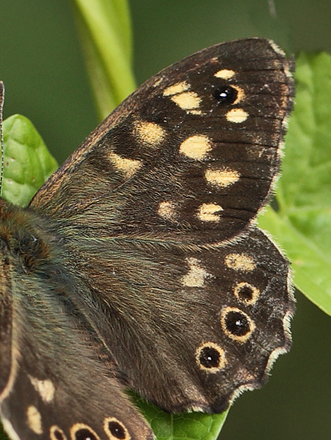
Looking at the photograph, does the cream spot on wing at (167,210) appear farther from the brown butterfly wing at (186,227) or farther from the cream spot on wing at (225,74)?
the cream spot on wing at (225,74)

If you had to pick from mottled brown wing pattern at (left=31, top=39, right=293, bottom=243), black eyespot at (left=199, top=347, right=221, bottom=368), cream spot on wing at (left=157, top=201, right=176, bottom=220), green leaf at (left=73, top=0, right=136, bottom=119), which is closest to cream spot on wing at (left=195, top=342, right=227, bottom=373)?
black eyespot at (left=199, top=347, right=221, bottom=368)

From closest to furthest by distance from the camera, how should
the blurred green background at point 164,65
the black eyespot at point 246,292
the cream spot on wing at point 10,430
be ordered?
the cream spot on wing at point 10,430 < the black eyespot at point 246,292 < the blurred green background at point 164,65

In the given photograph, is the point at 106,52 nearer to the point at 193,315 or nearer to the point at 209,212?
the point at 209,212

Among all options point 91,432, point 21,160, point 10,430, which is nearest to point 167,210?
point 21,160

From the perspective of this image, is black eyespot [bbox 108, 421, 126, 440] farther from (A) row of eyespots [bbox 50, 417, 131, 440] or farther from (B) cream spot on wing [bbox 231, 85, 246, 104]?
(B) cream spot on wing [bbox 231, 85, 246, 104]

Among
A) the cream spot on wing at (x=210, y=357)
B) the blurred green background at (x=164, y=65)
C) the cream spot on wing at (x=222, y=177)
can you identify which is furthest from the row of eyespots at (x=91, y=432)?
the blurred green background at (x=164, y=65)

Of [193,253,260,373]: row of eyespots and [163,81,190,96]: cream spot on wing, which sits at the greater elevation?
[163,81,190,96]: cream spot on wing

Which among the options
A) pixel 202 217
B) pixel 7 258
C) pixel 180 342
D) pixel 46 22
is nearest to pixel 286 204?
pixel 202 217
